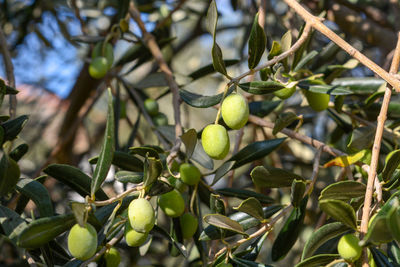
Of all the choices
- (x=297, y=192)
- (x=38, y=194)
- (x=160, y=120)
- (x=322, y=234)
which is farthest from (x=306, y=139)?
(x=38, y=194)

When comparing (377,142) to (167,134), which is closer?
(377,142)

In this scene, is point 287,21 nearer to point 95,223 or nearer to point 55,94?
point 95,223

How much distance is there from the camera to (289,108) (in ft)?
4.16

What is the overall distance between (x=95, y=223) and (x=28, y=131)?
7.20ft

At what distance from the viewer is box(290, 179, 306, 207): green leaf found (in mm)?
773

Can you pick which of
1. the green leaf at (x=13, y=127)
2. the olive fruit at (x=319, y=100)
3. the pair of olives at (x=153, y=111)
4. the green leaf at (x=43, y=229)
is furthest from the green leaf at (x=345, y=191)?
the pair of olives at (x=153, y=111)

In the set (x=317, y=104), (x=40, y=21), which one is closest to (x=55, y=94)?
(x=40, y=21)

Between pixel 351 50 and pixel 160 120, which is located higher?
pixel 351 50

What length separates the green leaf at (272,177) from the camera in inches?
32.3

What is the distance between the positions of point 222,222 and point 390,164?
0.26m

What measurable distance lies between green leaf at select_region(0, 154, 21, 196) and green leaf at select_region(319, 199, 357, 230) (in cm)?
41

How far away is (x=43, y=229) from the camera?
2.06 feet

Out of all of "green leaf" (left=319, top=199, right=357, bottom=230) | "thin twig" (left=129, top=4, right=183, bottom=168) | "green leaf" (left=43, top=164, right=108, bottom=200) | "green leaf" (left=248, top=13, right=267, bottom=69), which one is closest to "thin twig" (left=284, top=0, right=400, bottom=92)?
"green leaf" (left=248, top=13, right=267, bottom=69)

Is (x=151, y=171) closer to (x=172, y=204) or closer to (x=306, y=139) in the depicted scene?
(x=172, y=204)
